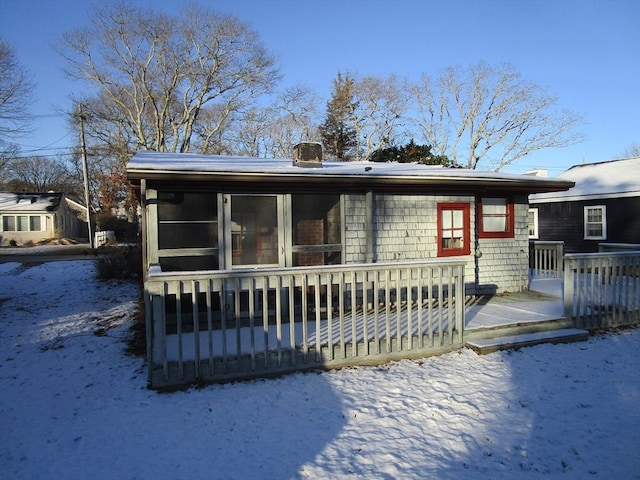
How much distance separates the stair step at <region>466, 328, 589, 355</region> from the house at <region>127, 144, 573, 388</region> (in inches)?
12.5

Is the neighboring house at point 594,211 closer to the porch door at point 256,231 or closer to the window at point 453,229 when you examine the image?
the window at point 453,229

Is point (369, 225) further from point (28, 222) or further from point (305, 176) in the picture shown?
point (28, 222)

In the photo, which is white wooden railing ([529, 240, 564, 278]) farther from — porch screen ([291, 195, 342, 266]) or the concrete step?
porch screen ([291, 195, 342, 266])

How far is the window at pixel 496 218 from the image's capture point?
848cm

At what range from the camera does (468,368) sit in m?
4.55

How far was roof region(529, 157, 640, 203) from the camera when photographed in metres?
13.5

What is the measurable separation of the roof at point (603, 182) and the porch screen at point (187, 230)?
44.1 feet

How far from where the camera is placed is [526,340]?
523 cm

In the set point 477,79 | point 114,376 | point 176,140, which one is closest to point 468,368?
point 114,376

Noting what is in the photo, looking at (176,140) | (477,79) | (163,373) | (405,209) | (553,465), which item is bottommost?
(553,465)

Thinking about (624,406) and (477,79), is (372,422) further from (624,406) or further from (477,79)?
(477,79)

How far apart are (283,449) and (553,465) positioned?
1.91 metres

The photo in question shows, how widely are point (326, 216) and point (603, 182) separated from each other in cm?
1308

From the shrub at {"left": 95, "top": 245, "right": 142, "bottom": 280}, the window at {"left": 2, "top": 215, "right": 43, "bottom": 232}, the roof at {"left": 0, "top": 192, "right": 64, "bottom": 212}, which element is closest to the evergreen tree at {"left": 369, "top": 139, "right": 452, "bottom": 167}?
the shrub at {"left": 95, "top": 245, "right": 142, "bottom": 280}
